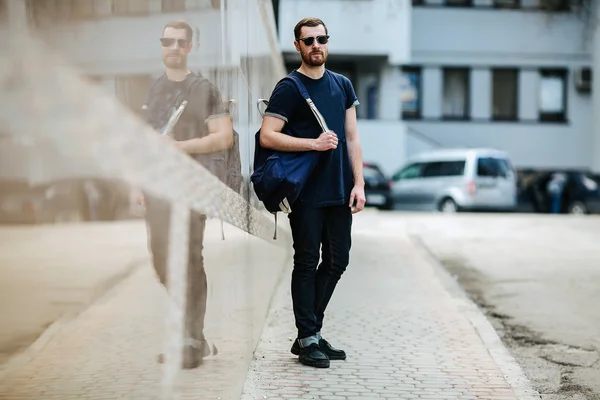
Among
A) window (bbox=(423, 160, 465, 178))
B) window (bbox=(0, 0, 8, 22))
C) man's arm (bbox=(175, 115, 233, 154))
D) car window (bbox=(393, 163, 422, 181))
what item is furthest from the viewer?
car window (bbox=(393, 163, 422, 181))

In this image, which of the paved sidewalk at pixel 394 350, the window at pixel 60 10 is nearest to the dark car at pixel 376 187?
the paved sidewalk at pixel 394 350

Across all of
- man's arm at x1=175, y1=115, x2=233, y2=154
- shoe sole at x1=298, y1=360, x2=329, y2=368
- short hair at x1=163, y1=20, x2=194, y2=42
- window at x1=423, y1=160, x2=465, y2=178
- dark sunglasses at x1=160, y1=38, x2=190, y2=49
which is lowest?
window at x1=423, y1=160, x2=465, y2=178

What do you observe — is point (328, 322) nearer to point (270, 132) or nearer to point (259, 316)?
point (259, 316)

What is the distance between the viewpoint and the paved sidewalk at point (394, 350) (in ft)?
12.5

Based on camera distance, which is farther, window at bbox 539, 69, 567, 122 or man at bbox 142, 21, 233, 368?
window at bbox 539, 69, 567, 122

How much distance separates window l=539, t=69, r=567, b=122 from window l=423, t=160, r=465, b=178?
847 centimetres

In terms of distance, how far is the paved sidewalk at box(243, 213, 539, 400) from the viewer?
3822 millimetres

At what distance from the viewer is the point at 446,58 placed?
28.2 metres

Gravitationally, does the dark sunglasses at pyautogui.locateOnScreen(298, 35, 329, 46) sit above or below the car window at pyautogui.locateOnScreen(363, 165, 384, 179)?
above

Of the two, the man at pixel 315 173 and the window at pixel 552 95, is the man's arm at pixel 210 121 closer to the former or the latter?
the man at pixel 315 173

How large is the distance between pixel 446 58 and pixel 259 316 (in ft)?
80.7

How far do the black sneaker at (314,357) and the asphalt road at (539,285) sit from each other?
108cm

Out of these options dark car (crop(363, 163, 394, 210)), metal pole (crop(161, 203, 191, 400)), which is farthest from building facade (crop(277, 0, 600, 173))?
metal pole (crop(161, 203, 191, 400))

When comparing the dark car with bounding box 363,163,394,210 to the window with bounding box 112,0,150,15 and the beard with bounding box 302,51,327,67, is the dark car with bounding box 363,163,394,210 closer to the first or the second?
the beard with bounding box 302,51,327,67
